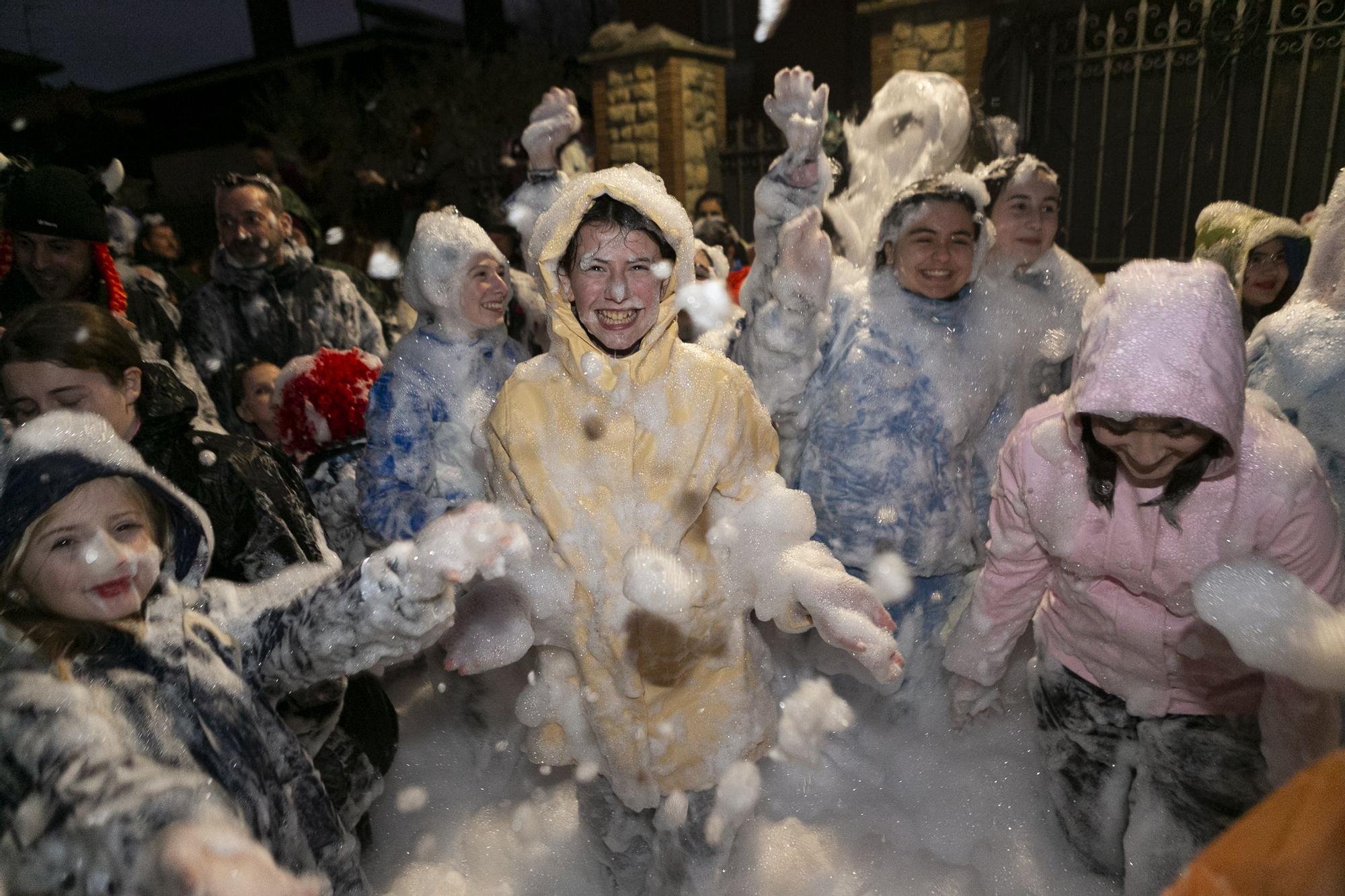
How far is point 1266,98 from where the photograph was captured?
6.57 meters

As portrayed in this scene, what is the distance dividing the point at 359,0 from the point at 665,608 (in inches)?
1003

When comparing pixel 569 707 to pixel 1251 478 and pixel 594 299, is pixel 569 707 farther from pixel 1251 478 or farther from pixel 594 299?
pixel 1251 478

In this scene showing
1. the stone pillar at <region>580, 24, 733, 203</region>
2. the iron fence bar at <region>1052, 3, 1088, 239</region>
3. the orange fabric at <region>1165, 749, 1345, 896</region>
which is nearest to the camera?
the orange fabric at <region>1165, 749, 1345, 896</region>

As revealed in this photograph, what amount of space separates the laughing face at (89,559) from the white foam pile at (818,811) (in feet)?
4.88

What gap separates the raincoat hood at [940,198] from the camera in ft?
9.41

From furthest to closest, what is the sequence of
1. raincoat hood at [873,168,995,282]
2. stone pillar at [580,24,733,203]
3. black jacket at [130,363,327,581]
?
stone pillar at [580,24,733,203], raincoat hood at [873,168,995,282], black jacket at [130,363,327,581]

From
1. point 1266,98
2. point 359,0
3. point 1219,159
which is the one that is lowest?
point 1219,159

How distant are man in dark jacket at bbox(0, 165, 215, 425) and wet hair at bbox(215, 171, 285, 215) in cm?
74

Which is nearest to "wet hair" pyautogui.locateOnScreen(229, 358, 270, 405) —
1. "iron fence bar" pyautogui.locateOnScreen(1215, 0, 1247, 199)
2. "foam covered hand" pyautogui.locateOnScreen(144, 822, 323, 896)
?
"foam covered hand" pyautogui.locateOnScreen(144, 822, 323, 896)

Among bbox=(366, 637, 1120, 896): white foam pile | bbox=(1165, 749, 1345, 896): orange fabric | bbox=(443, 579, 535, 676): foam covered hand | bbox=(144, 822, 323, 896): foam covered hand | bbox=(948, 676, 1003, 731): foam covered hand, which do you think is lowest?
bbox=(366, 637, 1120, 896): white foam pile

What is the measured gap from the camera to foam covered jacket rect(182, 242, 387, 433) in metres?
3.99

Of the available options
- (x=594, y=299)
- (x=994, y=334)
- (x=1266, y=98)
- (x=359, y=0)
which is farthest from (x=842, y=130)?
(x=359, y=0)

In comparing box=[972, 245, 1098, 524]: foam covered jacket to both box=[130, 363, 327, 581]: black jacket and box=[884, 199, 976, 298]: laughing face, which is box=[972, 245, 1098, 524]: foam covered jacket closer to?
box=[884, 199, 976, 298]: laughing face

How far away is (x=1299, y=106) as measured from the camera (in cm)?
632
